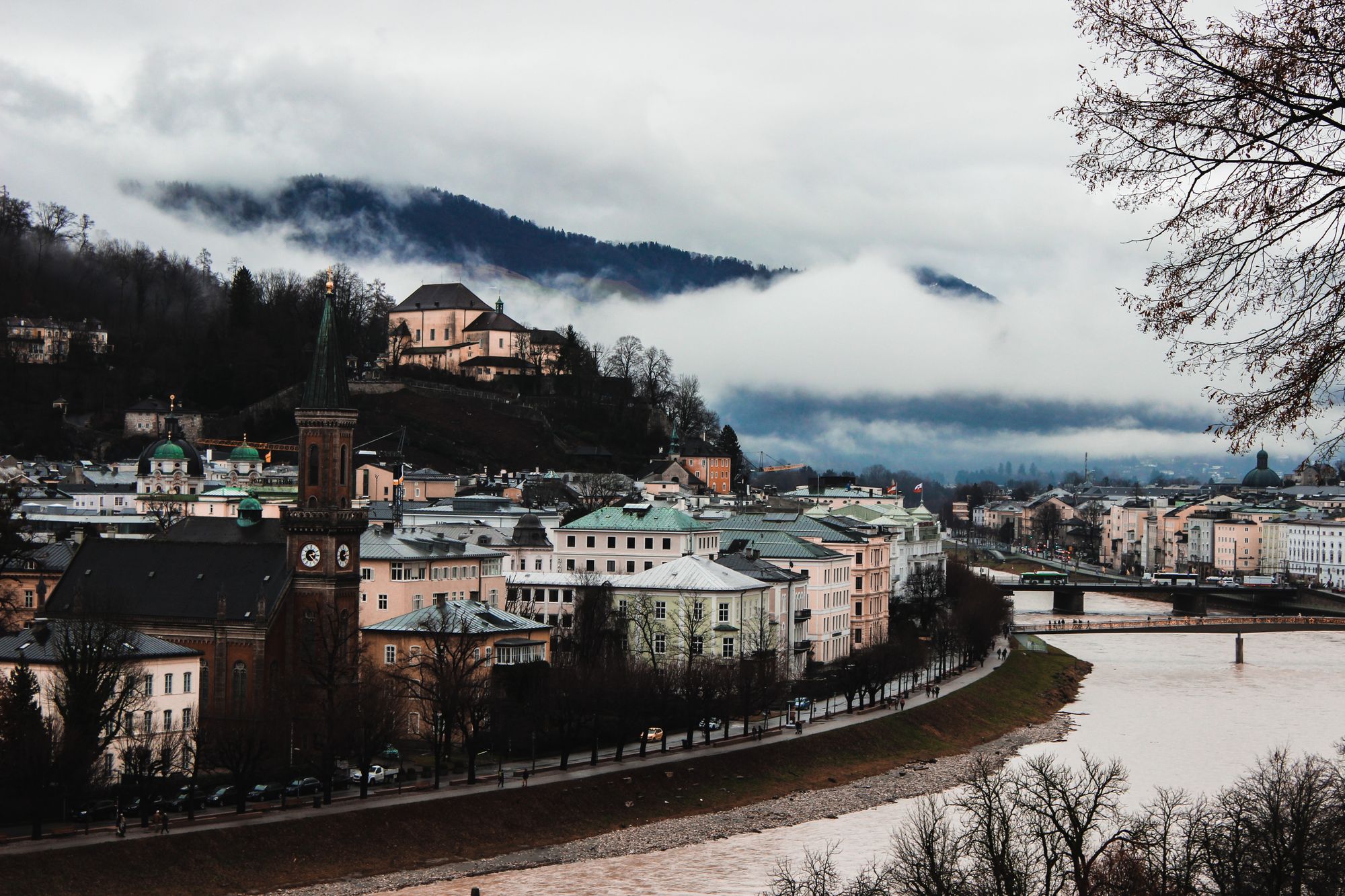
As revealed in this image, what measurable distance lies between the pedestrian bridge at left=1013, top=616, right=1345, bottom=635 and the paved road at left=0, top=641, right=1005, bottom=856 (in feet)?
193

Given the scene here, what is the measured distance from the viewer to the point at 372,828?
50125 mm

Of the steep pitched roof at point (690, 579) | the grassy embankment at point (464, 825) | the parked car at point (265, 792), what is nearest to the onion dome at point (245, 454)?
the steep pitched roof at point (690, 579)

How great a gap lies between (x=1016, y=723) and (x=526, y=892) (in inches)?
1609

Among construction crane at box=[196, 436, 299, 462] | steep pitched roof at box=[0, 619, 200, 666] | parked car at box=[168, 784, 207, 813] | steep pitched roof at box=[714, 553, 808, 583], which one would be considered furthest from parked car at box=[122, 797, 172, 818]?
construction crane at box=[196, 436, 299, 462]

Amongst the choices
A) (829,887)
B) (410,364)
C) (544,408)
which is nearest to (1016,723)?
(829,887)

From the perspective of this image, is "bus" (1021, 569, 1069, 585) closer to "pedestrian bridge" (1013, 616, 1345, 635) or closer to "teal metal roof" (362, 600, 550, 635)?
"pedestrian bridge" (1013, 616, 1345, 635)

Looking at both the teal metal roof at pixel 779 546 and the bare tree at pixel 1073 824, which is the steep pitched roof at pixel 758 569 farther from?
the bare tree at pixel 1073 824

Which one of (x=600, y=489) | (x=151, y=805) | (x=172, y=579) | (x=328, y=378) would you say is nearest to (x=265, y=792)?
(x=151, y=805)

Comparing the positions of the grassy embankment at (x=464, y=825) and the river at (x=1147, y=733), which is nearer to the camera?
the grassy embankment at (x=464, y=825)

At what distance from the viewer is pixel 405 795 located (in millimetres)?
53656

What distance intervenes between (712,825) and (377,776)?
11.9m

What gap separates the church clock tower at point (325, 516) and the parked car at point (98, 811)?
14375 mm

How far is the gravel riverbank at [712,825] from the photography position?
4778 centimetres

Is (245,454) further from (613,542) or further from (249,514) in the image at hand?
(249,514)
